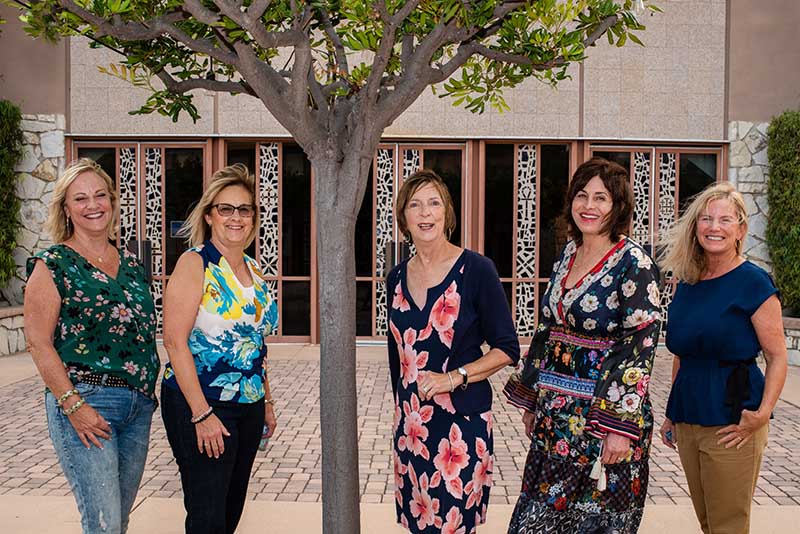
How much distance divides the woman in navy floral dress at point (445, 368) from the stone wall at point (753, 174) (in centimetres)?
871

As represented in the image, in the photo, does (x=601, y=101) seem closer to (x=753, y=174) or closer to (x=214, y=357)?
(x=753, y=174)

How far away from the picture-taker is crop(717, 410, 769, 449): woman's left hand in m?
2.95

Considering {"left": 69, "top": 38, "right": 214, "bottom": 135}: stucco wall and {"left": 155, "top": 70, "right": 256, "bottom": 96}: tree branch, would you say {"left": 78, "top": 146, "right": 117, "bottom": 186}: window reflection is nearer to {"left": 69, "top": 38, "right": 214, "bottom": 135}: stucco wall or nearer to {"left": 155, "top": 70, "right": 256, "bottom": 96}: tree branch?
{"left": 69, "top": 38, "right": 214, "bottom": 135}: stucco wall

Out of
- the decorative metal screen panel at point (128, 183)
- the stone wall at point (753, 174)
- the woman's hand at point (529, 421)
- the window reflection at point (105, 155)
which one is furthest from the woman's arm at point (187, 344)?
the stone wall at point (753, 174)

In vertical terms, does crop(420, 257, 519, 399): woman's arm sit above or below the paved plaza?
above

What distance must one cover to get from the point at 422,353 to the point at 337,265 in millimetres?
500

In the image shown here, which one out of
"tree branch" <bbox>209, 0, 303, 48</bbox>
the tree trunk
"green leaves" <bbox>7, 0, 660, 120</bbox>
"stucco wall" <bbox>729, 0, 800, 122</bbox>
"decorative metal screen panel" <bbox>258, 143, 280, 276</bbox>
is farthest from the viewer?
"decorative metal screen panel" <bbox>258, 143, 280, 276</bbox>

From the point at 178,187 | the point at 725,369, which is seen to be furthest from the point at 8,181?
the point at 725,369

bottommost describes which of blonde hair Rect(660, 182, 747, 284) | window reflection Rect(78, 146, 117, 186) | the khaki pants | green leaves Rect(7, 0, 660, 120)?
the khaki pants

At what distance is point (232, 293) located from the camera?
9.87 feet

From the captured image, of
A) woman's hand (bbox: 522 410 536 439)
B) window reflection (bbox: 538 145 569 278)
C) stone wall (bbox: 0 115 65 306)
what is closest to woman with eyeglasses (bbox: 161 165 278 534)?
woman's hand (bbox: 522 410 536 439)

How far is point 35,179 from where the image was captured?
10.7 meters

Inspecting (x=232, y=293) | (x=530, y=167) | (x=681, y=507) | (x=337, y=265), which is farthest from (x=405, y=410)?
(x=530, y=167)

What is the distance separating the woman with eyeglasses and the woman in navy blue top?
1.77 metres
